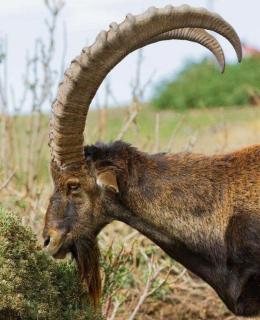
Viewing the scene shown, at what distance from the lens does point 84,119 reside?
5.43 metres

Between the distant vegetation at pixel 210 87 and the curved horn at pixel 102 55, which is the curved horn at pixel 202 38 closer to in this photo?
the curved horn at pixel 102 55

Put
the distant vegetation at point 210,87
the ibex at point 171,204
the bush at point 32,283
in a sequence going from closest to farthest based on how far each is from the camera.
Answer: the bush at point 32,283
the ibex at point 171,204
the distant vegetation at point 210,87

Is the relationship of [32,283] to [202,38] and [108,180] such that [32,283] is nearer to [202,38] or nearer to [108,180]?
[108,180]

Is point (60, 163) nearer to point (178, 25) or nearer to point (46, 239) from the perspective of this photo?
point (46, 239)

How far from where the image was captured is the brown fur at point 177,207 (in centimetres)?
563

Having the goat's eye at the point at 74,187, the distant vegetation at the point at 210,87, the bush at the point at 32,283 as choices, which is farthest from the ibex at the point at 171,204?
the distant vegetation at the point at 210,87

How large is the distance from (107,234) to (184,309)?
1.29 meters

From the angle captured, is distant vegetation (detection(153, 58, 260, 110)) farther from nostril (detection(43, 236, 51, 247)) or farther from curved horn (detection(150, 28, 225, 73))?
nostril (detection(43, 236, 51, 247))

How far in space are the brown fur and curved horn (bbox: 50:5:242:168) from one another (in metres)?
0.32

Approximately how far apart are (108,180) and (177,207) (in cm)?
49

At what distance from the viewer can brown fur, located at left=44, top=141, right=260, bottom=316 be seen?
563cm

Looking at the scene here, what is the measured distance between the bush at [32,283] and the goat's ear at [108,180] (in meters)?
0.57

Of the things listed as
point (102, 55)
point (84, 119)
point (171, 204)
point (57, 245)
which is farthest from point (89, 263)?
point (102, 55)

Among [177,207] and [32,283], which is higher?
[177,207]
